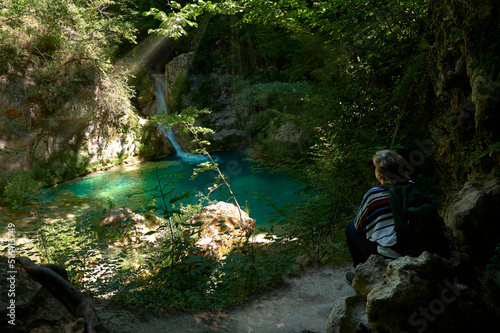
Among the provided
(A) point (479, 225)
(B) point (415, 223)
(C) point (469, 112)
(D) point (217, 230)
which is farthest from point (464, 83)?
(D) point (217, 230)

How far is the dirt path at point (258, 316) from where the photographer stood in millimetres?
2754

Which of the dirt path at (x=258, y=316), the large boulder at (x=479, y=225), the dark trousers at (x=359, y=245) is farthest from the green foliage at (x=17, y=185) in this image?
the large boulder at (x=479, y=225)

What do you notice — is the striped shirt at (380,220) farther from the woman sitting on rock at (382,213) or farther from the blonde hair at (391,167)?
the blonde hair at (391,167)

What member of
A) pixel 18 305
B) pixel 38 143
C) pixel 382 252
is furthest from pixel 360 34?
pixel 38 143

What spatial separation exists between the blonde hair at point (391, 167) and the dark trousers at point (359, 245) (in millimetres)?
615

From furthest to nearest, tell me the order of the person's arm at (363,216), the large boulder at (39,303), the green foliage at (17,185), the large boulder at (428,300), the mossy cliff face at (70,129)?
the mossy cliff face at (70,129) → the green foliage at (17,185) → the person's arm at (363,216) → the large boulder at (39,303) → the large boulder at (428,300)

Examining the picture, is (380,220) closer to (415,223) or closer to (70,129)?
(415,223)

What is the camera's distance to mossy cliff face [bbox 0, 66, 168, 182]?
432 inches

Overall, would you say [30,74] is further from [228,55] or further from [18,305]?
[18,305]

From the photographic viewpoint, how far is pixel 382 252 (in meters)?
2.46

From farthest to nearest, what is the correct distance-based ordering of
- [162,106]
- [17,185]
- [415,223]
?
[162,106] → [17,185] → [415,223]

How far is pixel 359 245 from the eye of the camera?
2.78 meters

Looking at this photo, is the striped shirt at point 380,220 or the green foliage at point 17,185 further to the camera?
the green foliage at point 17,185

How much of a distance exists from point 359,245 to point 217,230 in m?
4.23
